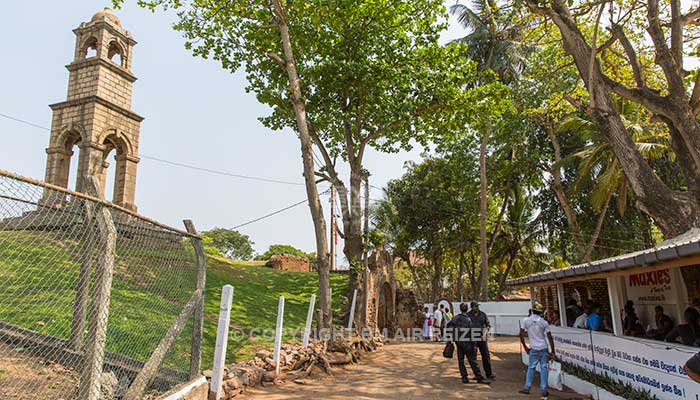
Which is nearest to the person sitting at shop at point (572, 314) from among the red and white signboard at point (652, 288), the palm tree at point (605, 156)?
the red and white signboard at point (652, 288)

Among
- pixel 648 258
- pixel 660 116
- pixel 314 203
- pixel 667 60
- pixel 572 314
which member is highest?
pixel 667 60

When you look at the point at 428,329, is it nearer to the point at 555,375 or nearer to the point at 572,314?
the point at 572,314

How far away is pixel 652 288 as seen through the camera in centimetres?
1135

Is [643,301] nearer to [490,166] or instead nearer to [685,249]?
[685,249]

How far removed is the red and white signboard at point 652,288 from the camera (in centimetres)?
1056

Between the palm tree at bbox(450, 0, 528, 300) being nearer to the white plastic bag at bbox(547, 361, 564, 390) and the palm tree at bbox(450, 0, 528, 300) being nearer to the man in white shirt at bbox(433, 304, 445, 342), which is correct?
the man in white shirt at bbox(433, 304, 445, 342)

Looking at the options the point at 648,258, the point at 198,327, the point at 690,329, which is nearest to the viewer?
the point at 198,327

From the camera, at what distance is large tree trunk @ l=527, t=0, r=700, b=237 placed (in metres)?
9.97

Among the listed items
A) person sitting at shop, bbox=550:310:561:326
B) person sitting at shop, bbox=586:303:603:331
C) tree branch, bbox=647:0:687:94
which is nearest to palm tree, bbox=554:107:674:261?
person sitting at shop, bbox=550:310:561:326

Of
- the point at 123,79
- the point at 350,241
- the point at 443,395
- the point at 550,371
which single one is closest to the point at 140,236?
the point at 443,395

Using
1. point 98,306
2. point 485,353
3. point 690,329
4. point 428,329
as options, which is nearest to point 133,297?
point 98,306

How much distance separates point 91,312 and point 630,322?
1082cm

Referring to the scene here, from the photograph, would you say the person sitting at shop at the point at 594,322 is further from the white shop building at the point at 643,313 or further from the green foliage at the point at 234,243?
the green foliage at the point at 234,243

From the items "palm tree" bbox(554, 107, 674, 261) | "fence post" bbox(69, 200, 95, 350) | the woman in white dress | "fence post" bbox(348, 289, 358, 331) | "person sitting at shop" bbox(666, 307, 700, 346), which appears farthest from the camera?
the woman in white dress
